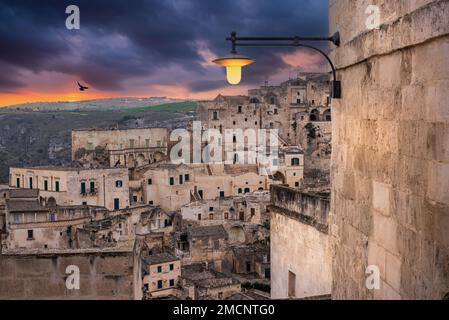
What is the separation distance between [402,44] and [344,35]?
155 centimetres

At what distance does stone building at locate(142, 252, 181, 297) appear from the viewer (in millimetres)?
32344

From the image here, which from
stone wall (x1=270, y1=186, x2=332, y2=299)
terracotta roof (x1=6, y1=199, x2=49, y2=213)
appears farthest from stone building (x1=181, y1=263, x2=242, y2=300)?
stone wall (x1=270, y1=186, x2=332, y2=299)

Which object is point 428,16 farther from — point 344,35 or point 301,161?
point 301,161

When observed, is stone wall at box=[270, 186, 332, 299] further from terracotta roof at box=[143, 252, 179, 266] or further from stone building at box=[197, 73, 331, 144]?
stone building at box=[197, 73, 331, 144]

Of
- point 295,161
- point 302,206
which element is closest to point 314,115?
point 295,161

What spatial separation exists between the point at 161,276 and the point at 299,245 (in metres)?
25.1

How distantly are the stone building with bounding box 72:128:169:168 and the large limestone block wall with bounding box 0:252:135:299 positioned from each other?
51.1 metres

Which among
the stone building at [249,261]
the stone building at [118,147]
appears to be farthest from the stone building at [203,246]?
the stone building at [118,147]

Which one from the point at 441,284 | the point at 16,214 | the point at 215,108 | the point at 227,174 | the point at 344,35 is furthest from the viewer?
the point at 215,108

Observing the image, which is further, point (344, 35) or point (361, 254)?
point (344, 35)

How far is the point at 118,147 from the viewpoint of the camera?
59.2m

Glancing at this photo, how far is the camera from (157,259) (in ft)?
109

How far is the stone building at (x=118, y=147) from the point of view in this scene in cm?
5747

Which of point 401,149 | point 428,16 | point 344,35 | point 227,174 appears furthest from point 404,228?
point 227,174
